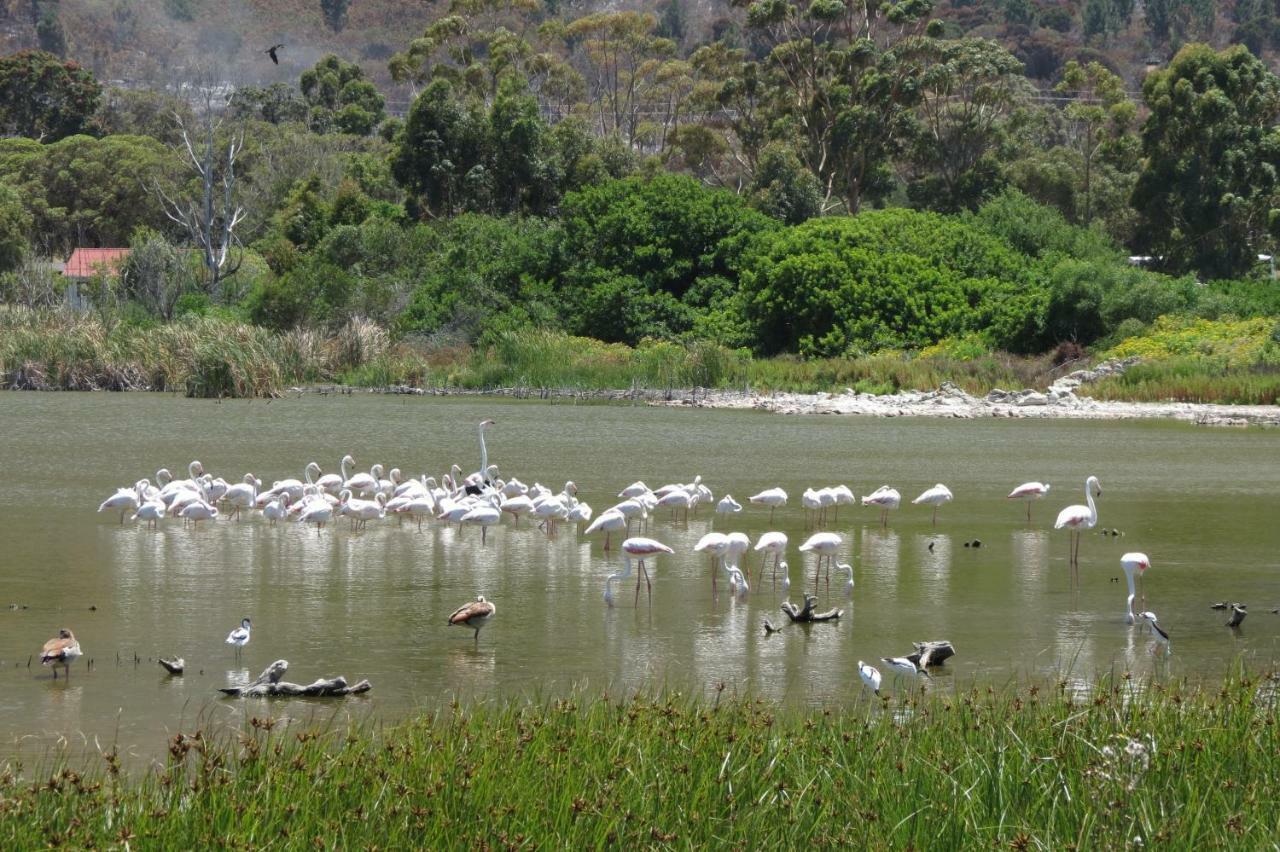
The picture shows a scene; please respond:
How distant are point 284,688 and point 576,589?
15.0ft

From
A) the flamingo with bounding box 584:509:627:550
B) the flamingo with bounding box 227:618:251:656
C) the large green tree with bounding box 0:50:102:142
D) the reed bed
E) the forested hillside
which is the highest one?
the large green tree with bounding box 0:50:102:142

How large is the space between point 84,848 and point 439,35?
7494 centimetres

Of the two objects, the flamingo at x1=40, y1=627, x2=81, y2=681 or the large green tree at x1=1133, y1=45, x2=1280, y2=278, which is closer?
the flamingo at x1=40, y1=627, x2=81, y2=681

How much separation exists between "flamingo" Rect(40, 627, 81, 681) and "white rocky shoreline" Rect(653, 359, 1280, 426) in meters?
28.4

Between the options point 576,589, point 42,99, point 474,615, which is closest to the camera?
point 474,615

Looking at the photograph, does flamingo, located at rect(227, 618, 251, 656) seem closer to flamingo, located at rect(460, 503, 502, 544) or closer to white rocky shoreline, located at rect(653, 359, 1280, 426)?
flamingo, located at rect(460, 503, 502, 544)

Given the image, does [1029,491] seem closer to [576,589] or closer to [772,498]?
[772,498]

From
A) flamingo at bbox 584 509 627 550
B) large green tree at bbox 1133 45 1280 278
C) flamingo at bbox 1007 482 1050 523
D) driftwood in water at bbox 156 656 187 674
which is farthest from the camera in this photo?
large green tree at bbox 1133 45 1280 278

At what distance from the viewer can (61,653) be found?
9969 mm

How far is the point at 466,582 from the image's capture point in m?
14.2

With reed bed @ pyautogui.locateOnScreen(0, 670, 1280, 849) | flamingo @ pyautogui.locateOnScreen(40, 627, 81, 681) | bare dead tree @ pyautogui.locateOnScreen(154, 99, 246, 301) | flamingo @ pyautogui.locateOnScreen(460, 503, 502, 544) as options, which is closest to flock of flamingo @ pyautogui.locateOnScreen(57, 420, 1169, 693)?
flamingo @ pyautogui.locateOnScreen(460, 503, 502, 544)

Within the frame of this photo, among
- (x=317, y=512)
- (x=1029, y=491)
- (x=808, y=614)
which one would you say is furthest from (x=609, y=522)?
(x=1029, y=491)

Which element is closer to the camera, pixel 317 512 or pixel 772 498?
pixel 317 512

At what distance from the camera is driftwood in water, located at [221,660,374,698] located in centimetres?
964
